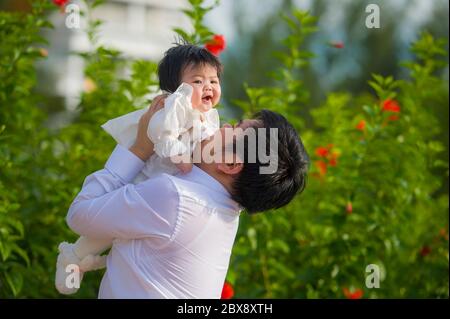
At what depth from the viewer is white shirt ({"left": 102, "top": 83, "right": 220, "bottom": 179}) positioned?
240 cm

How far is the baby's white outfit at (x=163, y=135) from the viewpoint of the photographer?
7.87 ft

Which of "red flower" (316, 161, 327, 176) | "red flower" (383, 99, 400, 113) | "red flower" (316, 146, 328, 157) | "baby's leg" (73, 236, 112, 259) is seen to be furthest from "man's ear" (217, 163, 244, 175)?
"red flower" (316, 161, 327, 176)

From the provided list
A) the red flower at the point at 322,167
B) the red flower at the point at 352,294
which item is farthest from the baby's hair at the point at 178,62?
the red flower at the point at 322,167

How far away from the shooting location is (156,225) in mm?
2371

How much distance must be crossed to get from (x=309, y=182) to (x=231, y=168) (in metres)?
2.56

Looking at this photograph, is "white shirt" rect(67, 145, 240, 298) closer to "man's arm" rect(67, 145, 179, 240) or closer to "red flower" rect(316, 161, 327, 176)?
"man's arm" rect(67, 145, 179, 240)

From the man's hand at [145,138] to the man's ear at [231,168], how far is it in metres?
0.22

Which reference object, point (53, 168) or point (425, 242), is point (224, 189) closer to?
point (53, 168)

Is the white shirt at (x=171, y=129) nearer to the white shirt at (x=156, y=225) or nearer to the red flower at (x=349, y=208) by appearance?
the white shirt at (x=156, y=225)

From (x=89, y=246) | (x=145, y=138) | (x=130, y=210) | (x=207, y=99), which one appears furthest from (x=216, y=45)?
(x=130, y=210)

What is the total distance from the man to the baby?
5cm

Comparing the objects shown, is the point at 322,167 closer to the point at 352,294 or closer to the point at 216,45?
the point at 352,294
